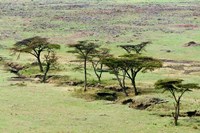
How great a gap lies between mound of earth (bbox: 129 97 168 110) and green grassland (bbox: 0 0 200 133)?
804 mm

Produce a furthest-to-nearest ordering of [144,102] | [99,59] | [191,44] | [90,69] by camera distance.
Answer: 1. [191,44]
2. [90,69]
3. [99,59]
4. [144,102]

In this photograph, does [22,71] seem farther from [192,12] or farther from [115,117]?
[192,12]

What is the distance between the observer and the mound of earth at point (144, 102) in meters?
44.6

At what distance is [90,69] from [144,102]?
2181 cm

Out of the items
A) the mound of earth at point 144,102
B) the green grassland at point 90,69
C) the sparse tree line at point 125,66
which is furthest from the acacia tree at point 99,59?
the mound of earth at point 144,102

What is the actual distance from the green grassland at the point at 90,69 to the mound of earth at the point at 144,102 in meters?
0.80

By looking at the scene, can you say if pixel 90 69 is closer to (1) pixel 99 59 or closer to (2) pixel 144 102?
(1) pixel 99 59

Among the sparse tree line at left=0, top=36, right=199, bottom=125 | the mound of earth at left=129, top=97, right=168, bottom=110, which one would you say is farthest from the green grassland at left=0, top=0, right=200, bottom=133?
the sparse tree line at left=0, top=36, right=199, bottom=125

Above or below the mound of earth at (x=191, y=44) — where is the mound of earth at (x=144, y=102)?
below

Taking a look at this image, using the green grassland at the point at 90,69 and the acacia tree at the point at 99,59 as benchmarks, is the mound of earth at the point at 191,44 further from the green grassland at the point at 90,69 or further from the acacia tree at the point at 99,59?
the acacia tree at the point at 99,59

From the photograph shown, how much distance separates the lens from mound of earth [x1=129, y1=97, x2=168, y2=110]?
1756 inches

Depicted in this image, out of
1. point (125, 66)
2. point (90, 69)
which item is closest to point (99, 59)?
point (90, 69)

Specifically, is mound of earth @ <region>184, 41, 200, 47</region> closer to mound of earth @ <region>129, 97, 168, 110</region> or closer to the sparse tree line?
the sparse tree line

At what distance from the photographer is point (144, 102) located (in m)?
45.1
